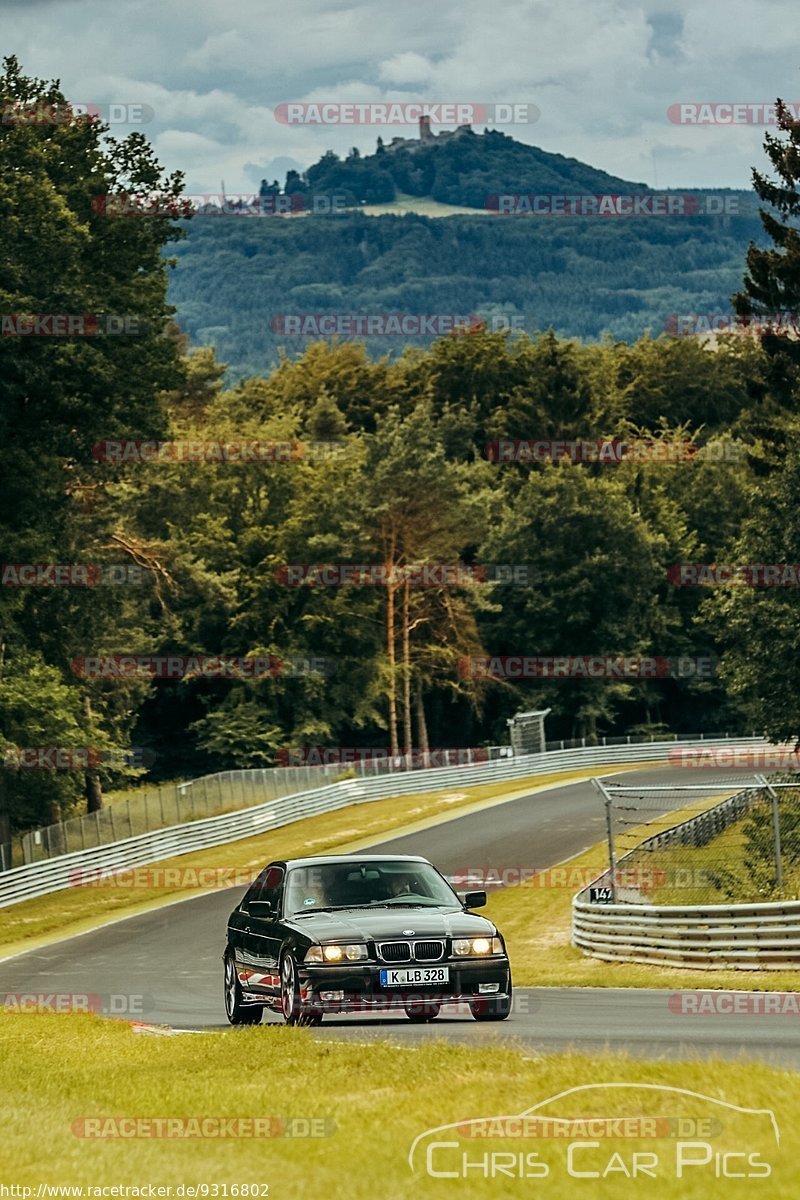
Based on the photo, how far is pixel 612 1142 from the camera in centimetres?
709

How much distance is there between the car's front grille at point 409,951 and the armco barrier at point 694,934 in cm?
777

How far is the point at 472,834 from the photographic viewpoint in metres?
50.2

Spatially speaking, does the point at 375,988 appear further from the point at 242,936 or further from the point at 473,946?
the point at 242,936

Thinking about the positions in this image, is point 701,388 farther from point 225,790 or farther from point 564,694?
point 225,790

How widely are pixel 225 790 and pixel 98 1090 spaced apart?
46.1 m

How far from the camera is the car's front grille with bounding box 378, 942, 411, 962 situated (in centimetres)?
1490

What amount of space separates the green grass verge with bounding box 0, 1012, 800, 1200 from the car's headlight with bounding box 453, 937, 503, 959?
2.25 m

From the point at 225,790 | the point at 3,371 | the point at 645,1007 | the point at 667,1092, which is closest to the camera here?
the point at 667,1092

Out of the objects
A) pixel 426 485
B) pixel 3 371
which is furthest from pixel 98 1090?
pixel 426 485

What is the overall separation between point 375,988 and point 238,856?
36.6 meters

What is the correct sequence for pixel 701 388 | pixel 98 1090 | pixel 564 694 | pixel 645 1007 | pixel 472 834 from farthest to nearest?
pixel 701 388 → pixel 564 694 → pixel 472 834 → pixel 645 1007 → pixel 98 1090

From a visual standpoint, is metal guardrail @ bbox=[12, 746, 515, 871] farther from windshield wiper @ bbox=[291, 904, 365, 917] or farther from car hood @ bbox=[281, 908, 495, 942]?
car hood @ bbox=[281, 908, 495, 942]

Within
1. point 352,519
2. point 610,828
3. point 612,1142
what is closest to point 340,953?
point 612,1142

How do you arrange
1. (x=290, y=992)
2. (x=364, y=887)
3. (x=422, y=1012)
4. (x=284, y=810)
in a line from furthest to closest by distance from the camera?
(x=284, y=810)
(x=364, y=887)
(x=422, y=1012)
(x=290, y=992)
